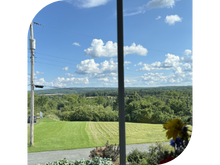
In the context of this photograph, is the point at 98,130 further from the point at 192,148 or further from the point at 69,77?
the point at 192,148

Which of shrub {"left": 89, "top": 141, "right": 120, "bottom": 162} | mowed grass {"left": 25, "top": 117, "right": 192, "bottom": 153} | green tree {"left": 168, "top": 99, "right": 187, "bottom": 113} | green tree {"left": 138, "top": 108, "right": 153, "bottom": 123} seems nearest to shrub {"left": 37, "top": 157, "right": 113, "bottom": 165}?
shrub {"left": 89, "top": 141, "right": 120, "bottom": 162}

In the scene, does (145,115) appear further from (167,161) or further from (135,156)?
(167,161)

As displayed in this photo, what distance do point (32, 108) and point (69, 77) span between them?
0.56 meters

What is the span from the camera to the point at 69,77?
1.78 meters

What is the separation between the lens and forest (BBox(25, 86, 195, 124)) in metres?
1.72

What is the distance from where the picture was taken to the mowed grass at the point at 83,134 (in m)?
1.73

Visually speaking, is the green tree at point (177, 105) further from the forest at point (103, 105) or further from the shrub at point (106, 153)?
the shrub at point (106, 153)

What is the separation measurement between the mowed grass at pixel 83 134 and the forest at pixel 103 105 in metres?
0.07

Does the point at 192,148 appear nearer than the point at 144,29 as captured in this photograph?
Yes

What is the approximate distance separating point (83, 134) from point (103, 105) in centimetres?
41

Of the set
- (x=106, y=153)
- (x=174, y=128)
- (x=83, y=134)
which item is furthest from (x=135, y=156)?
(x=174, y=128)

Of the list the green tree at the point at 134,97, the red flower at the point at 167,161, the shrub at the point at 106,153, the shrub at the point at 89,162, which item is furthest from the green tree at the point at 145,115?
the red flower at the point at 167,161
